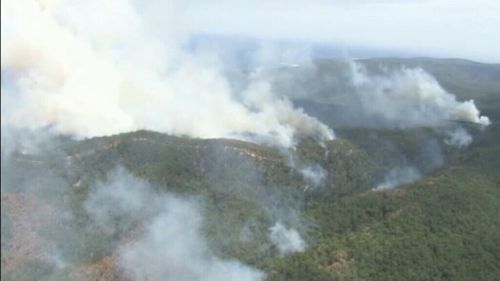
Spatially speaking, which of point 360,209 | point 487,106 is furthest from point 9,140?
point 487,106

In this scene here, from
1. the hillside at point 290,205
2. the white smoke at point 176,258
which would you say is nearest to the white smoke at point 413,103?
the hillside at point 290,205

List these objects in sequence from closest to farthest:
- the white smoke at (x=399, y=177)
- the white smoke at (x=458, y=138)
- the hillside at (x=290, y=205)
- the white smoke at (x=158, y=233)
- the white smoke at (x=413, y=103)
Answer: the white smoke at (x=158, y=233), the hillside at (x=290, y=205), the white smoke at (x=399, y=177), the white smoke at (x=458, y=138), the white smoke at (x=413, y=103)

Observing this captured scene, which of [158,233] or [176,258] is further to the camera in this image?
[158,233]

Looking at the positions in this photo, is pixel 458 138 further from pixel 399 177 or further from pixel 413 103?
pixel 413 103

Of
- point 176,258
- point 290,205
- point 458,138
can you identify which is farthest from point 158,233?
point 458,138

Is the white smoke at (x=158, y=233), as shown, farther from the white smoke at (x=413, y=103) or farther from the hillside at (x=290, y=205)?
the white smoke at (x=413, y=103)

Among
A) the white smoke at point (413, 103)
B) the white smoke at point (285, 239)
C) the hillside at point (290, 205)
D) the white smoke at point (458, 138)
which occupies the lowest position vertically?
the white smoke at point (285, 239)

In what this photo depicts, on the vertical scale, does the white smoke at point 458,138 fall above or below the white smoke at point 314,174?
above
